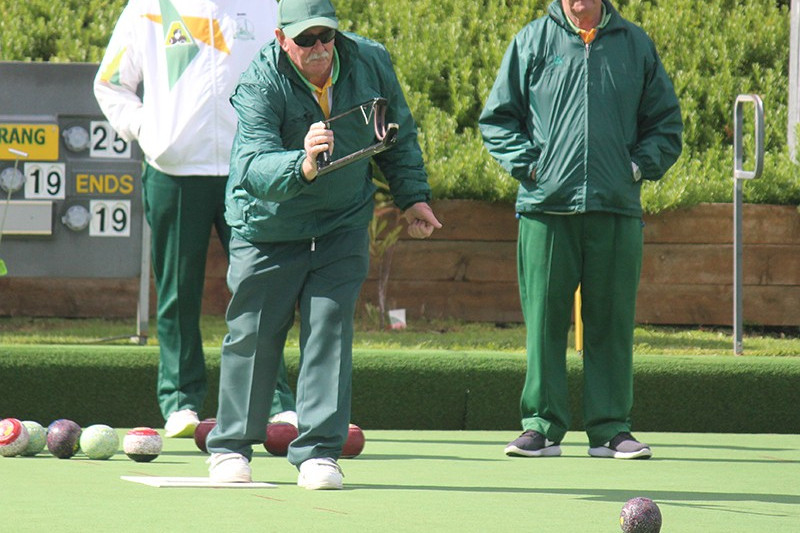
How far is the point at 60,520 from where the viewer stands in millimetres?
3287

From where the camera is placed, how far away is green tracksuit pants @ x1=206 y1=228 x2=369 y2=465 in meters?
4.25

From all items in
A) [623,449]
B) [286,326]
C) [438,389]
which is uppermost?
[286,326]

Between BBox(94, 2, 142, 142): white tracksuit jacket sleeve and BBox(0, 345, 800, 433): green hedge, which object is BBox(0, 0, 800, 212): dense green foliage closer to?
BBox(0, 345, 800, 433): green hedge

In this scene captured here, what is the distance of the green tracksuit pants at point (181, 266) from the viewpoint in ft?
18.1

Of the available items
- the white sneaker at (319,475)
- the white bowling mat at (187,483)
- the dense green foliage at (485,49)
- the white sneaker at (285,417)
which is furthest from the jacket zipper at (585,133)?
the dense green foliage at (485,49)

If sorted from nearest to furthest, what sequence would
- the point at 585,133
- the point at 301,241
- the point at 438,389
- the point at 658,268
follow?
the point at 301,241
the point at 585,133
the point at 438,389
the point at 658,268

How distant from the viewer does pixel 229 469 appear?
413 centimetres

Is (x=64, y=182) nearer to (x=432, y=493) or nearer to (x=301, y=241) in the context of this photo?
(x=301, y=241)

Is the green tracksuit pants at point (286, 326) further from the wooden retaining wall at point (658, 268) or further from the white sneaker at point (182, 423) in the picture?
the wooden retaining wall at point (658, 268)

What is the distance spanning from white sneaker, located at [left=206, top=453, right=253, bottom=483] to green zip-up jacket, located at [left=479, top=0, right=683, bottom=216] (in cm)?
169

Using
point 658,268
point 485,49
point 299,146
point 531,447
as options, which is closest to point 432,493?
point 299,146

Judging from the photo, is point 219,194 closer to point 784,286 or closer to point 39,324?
point 39,324

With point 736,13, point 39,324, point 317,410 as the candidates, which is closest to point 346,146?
point 317,410

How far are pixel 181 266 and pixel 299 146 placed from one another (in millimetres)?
1455
